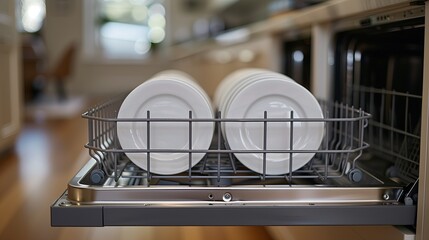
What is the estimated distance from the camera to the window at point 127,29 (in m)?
8.32

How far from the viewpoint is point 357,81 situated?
1.53 meters

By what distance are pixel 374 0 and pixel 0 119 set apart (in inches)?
84.1

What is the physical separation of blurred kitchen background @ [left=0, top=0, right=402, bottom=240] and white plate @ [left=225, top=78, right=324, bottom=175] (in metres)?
0.27

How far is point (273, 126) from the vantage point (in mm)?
864

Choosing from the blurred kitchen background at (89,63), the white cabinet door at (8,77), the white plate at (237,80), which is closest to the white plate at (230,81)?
the white plate at (237,80)

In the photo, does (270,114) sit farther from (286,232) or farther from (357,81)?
(357,81)

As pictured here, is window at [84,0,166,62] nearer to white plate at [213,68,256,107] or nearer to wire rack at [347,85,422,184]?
white plate at [213,68,256,107]

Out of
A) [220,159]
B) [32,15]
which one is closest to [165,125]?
[220,159]

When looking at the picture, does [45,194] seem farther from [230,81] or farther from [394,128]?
[394,128]

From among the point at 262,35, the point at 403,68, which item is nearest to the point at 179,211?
the point at 403,68

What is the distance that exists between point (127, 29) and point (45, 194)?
6660 millimetres

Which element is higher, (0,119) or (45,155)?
(0,119)

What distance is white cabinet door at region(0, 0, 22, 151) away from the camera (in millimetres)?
2775

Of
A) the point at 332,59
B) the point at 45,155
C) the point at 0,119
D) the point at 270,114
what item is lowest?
the point at 45,155
